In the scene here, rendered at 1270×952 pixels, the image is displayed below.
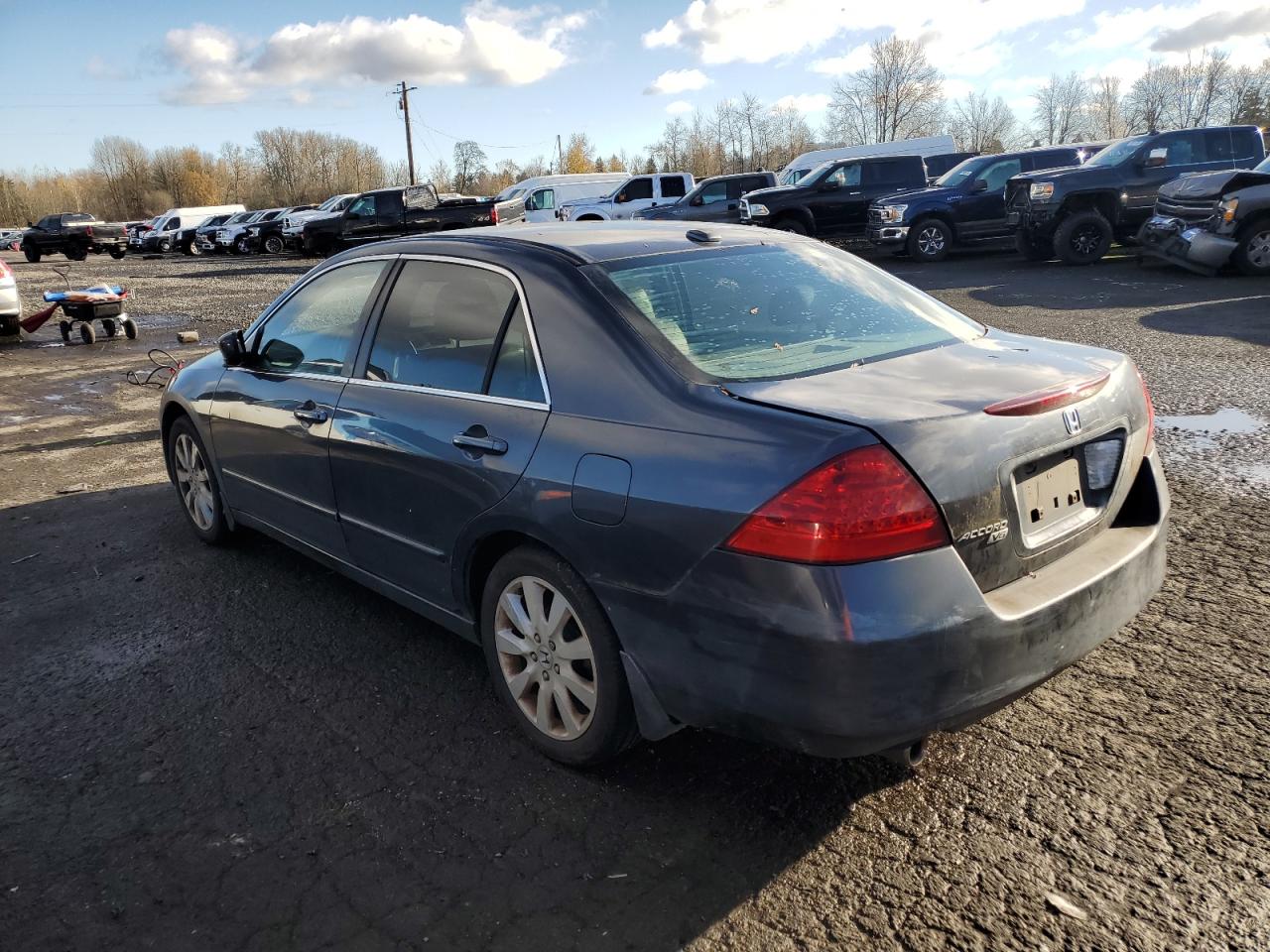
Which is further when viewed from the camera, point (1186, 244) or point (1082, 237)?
point (1082, 237)

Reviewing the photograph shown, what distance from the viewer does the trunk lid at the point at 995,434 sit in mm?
2303

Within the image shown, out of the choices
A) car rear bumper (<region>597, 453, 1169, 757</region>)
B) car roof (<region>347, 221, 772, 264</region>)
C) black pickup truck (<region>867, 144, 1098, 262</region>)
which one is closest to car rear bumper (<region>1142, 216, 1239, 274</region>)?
black pickup truck (<region>867, 144, 1098, 262</region>)

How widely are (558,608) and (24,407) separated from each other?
9.06 m

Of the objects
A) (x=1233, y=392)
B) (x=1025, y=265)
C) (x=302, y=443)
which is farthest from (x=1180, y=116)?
(x=302, y=443)

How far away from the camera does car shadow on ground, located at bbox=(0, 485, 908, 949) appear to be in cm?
238

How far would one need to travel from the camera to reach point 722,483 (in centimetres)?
234

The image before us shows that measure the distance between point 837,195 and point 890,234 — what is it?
8.79ft

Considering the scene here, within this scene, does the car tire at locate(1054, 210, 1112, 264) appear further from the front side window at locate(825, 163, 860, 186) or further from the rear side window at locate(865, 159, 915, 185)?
the front side window at locate(825, 163, 860, 186)

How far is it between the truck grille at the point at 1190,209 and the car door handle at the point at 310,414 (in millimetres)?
13235

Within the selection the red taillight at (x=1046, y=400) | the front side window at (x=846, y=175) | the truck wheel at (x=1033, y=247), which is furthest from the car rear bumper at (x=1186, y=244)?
the red taillight at (x=1046, y=400)

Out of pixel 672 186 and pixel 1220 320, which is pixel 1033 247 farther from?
pixel 672 186

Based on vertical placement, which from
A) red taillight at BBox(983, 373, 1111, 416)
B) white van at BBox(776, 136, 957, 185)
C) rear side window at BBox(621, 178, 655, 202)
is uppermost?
white van at BBox(776, 136, 957, 185)

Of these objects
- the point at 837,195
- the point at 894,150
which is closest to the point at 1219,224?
the point at 837,195

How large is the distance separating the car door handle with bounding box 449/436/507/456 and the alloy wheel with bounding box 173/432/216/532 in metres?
2.49
